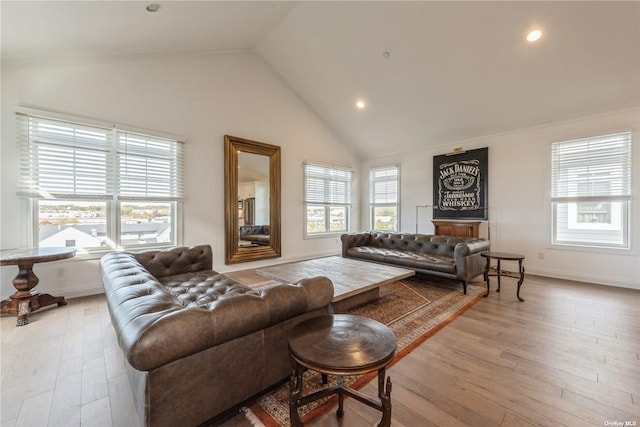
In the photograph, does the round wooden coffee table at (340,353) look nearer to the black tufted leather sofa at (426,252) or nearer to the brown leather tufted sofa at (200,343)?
the brown leather tufted sofa at (200,343)

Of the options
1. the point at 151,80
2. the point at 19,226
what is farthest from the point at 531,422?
the point at 151,80

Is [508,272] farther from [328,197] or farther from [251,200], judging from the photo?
[251,200]

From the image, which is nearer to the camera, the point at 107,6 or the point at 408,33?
the point at 107,6

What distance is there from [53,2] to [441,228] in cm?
643

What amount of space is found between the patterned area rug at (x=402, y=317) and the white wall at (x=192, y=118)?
280 cm

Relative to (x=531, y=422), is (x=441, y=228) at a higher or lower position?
higher

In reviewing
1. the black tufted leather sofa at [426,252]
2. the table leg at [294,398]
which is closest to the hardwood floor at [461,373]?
the table leg at [294,398]

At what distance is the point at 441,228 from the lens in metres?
5.55

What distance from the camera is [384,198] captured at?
695 cm

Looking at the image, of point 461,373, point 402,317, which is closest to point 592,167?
point 402,317

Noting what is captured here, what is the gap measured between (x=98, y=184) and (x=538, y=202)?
23.3 feet

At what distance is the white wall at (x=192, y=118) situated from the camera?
3174 mm

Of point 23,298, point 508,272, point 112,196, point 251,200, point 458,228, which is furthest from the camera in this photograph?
point 458,228

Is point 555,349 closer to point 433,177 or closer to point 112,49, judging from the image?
point 433,177
